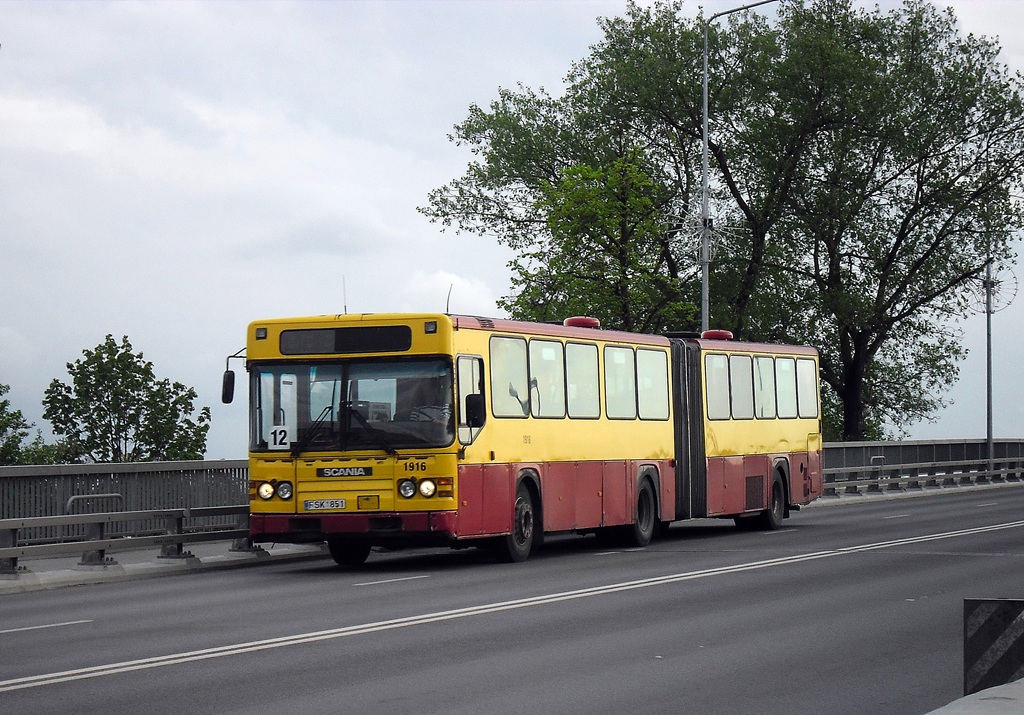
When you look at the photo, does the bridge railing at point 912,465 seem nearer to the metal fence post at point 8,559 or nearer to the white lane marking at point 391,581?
the white lane marking at point 391,581

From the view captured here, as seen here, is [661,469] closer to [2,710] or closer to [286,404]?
[286,404]

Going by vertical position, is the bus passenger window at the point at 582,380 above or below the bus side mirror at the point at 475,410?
above

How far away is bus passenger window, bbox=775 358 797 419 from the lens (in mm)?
30311

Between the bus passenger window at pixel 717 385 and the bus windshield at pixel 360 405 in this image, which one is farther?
the bus passenger window at pixel 717 385

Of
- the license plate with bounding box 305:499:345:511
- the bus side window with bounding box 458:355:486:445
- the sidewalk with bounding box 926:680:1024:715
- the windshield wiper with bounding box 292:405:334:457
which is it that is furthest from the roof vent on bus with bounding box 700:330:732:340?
the sidewalk with bounding box 926:680:1024:715

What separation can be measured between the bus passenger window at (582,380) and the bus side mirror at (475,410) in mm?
3124

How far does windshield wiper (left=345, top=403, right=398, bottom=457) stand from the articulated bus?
0.7 inches

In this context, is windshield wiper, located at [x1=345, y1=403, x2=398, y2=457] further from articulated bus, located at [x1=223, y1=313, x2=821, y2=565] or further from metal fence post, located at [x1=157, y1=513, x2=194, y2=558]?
metal fence post, located at [x1=157, y1=513, x2=194, y2=558]

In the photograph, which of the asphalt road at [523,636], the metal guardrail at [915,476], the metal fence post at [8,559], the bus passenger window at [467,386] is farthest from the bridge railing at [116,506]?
the metal guardrail at [915,476]

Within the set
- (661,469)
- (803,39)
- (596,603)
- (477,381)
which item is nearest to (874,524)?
(661,469)

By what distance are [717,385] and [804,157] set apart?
91.0 feet

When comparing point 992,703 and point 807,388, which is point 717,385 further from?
point 992,703

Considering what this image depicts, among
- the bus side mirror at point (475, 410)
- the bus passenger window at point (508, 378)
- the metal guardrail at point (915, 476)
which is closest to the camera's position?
the bus side mirror at point (475, 410)

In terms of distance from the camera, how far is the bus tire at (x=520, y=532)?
21.0 m
